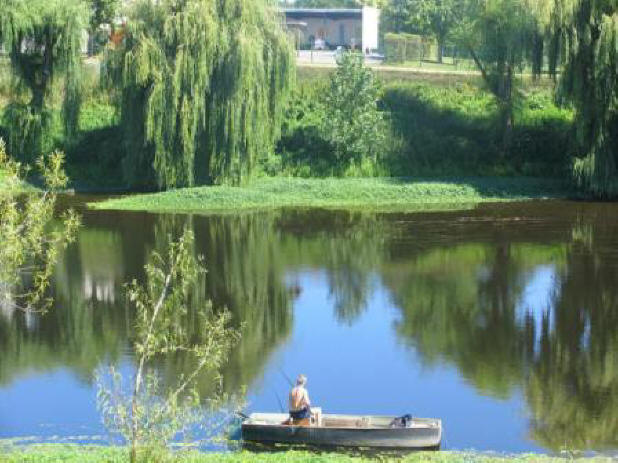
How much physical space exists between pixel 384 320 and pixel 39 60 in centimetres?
2925

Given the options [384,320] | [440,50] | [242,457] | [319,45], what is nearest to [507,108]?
[440,50]

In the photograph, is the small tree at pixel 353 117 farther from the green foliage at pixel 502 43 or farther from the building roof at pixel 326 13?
the building roof at pixel 326 13

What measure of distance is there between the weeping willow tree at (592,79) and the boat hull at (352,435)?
30.6 metres

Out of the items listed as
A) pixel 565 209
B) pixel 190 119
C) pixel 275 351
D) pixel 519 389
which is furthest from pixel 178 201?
pixel 519 389

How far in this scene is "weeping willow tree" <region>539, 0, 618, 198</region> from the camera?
1901 inches

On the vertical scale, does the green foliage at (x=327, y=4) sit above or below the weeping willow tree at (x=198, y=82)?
above

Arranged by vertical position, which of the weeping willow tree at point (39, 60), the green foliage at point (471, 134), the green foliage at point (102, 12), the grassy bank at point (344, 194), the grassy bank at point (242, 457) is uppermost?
the green foliage at point (102, 12)

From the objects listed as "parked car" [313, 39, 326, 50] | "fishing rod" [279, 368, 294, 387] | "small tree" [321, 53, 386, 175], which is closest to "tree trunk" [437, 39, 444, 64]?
"parked car" [313, 39, 326, 50]

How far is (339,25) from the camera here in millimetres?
91938

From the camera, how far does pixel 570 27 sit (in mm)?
49406

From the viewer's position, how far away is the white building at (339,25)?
90125 millimetres

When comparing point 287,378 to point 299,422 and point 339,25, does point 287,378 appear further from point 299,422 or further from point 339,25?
point 339,25

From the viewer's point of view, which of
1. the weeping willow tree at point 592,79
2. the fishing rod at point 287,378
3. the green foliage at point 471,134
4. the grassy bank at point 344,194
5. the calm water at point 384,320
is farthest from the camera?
the green foliage at point 471,134

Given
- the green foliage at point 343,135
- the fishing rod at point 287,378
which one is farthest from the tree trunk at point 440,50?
the fishing rod at point 287,378
